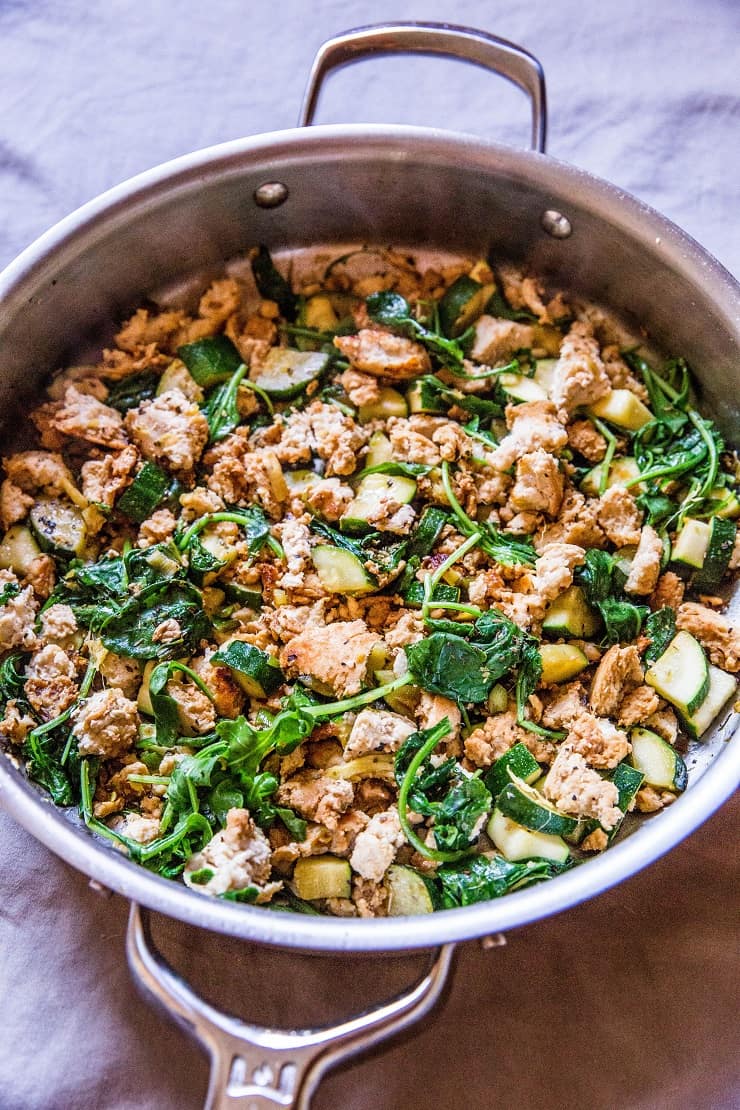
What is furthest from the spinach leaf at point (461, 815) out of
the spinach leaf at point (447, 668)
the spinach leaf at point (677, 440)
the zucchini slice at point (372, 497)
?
the spinach leaf at point (677, 440)

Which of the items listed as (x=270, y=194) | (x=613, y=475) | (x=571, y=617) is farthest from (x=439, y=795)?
(x=270, y=194)

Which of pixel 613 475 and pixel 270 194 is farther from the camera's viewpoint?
pixel 270 194

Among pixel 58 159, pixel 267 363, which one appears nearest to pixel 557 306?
pixel 267 363

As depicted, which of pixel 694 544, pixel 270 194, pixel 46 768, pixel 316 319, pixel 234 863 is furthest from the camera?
pixel 316 319

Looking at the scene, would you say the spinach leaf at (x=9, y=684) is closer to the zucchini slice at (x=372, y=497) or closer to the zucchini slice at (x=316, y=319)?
the zucchini slice at (x=372, y=497)

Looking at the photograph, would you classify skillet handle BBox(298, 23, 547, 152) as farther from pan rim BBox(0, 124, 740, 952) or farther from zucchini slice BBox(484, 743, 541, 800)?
zucchini slice BBox(484, 743, 541, 800)

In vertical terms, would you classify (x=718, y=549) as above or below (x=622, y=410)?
below

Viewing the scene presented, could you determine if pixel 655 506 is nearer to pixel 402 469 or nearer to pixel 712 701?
pixel 712 701
